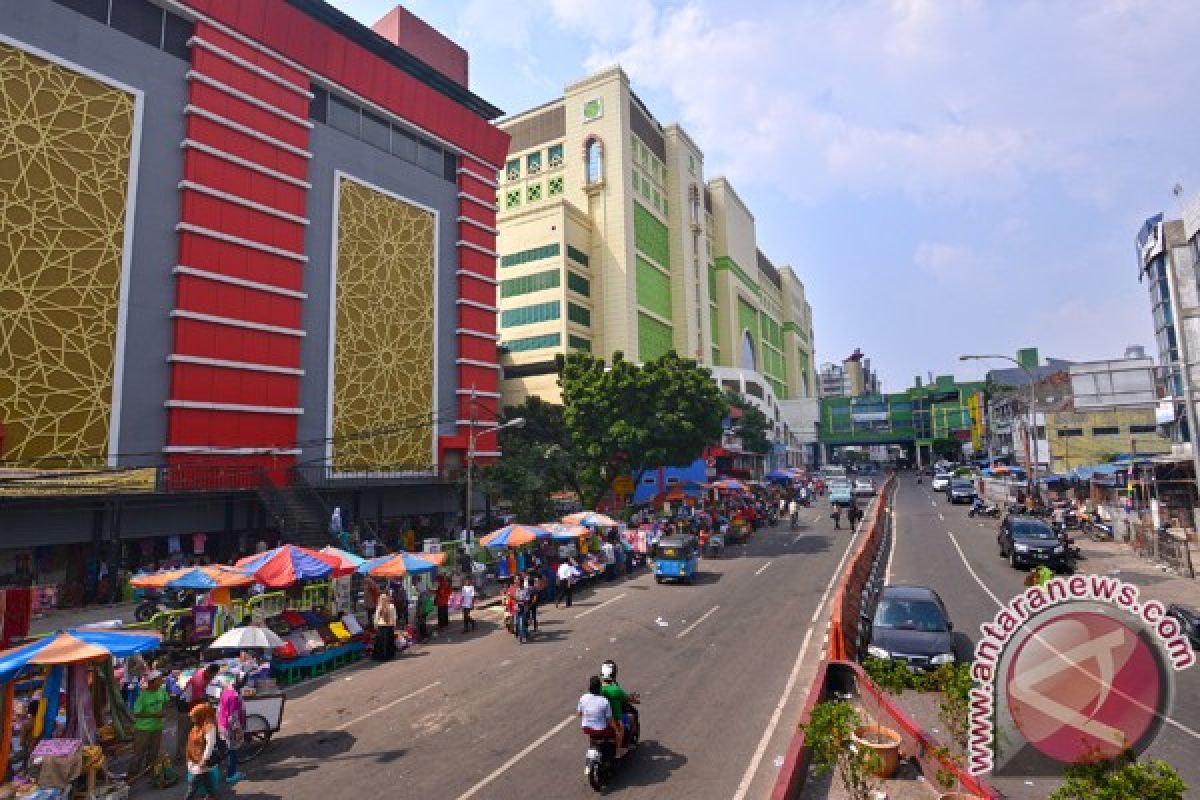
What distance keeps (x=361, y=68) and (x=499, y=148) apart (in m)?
11.4

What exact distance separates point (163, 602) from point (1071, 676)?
22.9m

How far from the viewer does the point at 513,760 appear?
10.2 meters

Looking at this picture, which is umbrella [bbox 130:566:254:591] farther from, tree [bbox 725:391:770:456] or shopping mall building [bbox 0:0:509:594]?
tree [bbox 725:391:770:456]

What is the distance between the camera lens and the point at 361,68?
121 feet

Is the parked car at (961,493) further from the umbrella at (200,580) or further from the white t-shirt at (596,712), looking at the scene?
the umbrella at (200,580)

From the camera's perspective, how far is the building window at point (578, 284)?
68.6 m

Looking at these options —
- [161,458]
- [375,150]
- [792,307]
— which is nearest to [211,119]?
[375,150]

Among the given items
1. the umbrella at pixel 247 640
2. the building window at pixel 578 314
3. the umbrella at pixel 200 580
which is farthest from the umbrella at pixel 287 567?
the building window at pixel 578 314

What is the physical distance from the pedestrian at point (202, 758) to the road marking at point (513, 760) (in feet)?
11.9

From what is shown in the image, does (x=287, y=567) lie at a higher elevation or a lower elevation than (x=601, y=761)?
higher

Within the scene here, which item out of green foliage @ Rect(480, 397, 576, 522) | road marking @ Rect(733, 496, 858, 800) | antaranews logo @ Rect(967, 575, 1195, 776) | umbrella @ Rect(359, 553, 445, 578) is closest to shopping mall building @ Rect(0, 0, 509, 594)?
green foliage @ Rect(480, 397, 576, 522)

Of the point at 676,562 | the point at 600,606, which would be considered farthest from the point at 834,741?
the point at 676,562

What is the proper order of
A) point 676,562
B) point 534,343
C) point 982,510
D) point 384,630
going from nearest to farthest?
point 384,630
point 676,562
point 982,510
point 534,343

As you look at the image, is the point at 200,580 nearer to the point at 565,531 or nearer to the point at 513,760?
the point at 513,760
